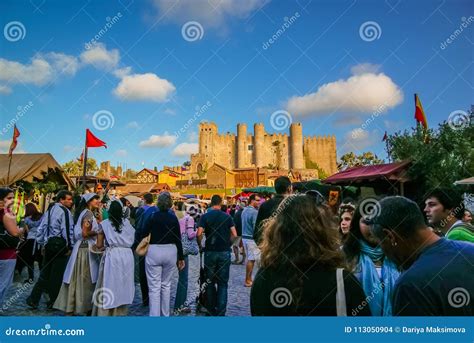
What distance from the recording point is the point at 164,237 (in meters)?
5.50

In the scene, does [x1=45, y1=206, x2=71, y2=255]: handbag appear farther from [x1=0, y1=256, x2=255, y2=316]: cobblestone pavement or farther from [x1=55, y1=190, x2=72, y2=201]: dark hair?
[x1=0, y1=256, x2=255, y2=316]: cobblestone pavement

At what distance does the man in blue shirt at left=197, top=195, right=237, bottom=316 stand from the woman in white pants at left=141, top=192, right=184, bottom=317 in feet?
2.67

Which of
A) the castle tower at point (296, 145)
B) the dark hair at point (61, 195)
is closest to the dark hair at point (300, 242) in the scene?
the dark hair at point (61, 195)

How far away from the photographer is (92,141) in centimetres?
1519

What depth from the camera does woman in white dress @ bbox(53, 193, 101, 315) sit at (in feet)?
19.2

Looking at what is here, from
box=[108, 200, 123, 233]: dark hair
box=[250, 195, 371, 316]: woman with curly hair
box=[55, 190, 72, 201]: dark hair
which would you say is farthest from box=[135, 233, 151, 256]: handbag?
box=[250, 195, 371, 316]: woman with curly hair

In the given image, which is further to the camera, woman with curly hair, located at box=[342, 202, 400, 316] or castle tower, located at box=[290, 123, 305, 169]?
castle tower, located at box=[290, 123, 305, 169]

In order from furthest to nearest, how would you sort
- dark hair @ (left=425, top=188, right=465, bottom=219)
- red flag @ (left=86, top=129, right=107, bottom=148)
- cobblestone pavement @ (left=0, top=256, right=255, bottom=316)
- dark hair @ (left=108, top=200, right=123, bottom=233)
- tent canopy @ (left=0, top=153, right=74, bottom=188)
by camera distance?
red flag @ (left=86, top=129, right=107, bottom=148) → tent canopy @ (left=0, top=153, right=74, bottom=188) → cobblestone pavement @ (left=0, top=256, right=255, bottom=316) → dark hair @ (left=108, top=200, right=123, bottom=233) → dark hair @ (left=425, top=188, right=465, bottom=219)

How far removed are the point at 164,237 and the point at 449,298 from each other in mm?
4345

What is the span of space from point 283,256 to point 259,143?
109013mm

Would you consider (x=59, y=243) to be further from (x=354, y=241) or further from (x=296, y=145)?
(x=296, y=145)

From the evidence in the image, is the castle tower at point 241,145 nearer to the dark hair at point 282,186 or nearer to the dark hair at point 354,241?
the dark hair at point 282,186

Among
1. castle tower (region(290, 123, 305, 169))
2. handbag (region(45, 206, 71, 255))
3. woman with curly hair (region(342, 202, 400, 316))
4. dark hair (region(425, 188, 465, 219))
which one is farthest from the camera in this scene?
castle tower (region(290, 123, 305, 169))

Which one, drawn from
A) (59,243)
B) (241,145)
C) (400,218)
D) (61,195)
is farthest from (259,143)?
(400,218)
